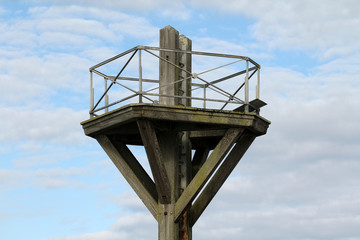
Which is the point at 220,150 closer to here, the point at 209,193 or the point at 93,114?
the point at 209,193

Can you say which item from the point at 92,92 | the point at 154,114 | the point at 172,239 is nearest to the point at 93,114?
the point at 92,92

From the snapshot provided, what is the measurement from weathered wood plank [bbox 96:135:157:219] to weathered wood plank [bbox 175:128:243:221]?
0.83 m

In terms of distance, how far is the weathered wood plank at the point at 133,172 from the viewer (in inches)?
709

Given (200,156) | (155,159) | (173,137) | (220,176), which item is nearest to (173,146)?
(173,137)

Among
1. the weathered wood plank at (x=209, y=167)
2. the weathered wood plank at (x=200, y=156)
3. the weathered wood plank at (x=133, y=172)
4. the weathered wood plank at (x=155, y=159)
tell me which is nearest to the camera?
the weathered wood plank at (x=155, y=159)

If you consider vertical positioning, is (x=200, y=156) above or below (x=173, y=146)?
above

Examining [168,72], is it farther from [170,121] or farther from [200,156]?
[200,156]

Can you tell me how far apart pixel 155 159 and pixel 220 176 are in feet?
7.27

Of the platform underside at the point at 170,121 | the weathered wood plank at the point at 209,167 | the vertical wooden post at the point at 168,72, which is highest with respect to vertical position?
the vertical wooden post at the point at 168,72

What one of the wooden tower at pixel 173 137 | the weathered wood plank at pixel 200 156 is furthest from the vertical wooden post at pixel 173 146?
the weathered wood plank at pixel 200 156

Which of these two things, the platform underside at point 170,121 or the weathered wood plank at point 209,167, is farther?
the weathered wood plank at point 209,167

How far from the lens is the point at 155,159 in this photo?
56.2 feet

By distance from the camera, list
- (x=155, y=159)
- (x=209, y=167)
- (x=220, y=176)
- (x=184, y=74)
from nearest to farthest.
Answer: (x=155, y=159) → (x=209, y=167) → (x=220, y=176) → (x=184, y=74)

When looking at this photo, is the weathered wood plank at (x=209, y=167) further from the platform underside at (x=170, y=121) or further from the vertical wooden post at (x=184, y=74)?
the vertical wooden post at (x=184, y=74)
